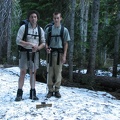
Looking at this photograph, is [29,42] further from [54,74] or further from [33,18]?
[54,74]

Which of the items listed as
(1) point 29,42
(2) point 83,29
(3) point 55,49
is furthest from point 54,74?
(2) point 83,29

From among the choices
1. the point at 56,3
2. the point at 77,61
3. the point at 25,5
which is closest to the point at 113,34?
the point at 77,61

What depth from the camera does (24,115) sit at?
5637mm

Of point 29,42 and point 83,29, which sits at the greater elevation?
point 83,29

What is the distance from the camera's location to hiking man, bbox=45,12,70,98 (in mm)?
6789

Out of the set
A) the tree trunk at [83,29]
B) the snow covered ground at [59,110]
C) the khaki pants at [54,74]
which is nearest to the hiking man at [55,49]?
the khaki pants at [54,74]

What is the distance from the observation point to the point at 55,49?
6891 millimetres

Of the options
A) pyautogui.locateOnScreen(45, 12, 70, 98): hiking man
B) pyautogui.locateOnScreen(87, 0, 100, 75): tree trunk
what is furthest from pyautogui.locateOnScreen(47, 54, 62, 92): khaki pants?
pyautogui.locateOnScreen(87, 0, 100, 75): tree trunk

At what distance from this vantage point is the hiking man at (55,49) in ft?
22.3

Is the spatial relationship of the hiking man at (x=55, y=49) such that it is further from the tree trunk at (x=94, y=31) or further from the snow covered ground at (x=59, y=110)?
the tree trunk at (x=94, y=31)

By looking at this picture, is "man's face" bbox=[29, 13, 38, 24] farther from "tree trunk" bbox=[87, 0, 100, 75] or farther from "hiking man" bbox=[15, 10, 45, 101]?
"tree trunk" bbox=[87, 0, 100, 75]

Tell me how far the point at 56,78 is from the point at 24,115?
1.75m

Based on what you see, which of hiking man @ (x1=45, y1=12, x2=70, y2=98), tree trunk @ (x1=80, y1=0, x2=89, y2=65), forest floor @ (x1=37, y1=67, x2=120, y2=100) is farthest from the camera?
tree trunk @ (x1=80, y1=0, x2=89, y2=65)

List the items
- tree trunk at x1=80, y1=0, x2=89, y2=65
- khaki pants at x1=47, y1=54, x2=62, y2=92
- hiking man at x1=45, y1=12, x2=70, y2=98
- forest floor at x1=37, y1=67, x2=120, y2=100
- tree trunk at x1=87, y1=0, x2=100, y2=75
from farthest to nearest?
tree trunk at x1=80, y1=0, x2=89, y2=65 → tree trunk at x1=87, y1=0, x2=100, y2=75 → forest floor at x1=37, y1=67, x2=120, y2=100 → khaki pants at x1=47, y1=54, x2=62, y2=92 → hiking man at x1=45, y1=12, x2=70, y2=98
